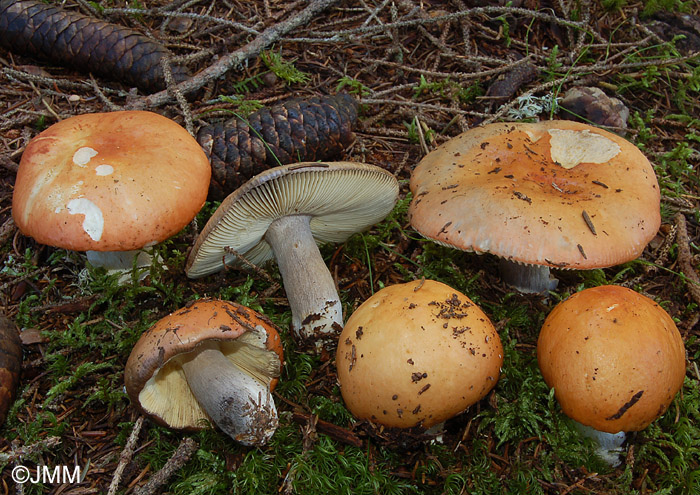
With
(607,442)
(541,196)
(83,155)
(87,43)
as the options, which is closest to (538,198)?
(541,196)

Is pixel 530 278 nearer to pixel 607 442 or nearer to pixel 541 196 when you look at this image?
pixel 541 196

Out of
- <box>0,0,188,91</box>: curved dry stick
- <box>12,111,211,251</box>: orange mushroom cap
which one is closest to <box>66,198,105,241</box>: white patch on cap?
<box>12,111,211,251</box>: orange mushroom cap

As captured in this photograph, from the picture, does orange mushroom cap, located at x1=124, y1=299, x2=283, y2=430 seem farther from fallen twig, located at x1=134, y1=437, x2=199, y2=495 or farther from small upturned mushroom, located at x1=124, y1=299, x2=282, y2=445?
fallen twig, located at x1=134, y1=437, x2=199, y2=495

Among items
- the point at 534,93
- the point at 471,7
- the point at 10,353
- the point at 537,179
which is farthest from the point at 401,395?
the point at 471,7

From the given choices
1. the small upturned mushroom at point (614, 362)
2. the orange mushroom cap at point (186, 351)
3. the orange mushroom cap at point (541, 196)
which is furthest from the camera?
the orange mushroom cap at point (541, 196)

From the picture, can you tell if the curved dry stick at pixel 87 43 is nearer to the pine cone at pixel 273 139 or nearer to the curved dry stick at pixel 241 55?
the curved dry stick at pixel 241 55

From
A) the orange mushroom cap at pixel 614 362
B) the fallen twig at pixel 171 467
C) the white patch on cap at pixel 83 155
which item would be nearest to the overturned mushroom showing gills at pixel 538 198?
the orange mushroom cap at pixel 614 362
